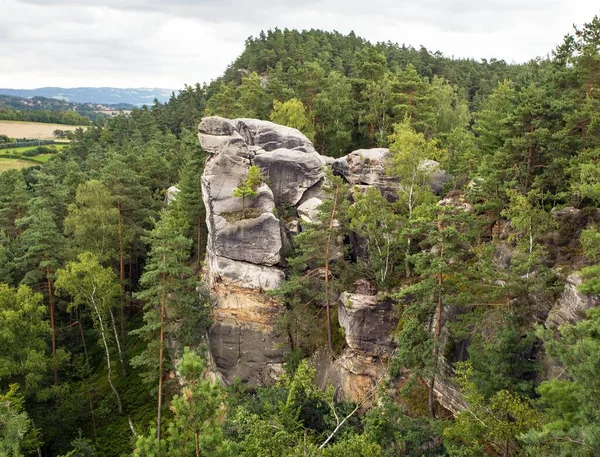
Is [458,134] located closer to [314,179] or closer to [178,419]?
[314,179]

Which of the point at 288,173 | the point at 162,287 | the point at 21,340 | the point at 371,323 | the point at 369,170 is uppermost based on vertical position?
the point at 369,170

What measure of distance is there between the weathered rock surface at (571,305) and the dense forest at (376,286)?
62 centimetres

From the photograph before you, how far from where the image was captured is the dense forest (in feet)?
45.5

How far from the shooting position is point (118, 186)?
107 feet

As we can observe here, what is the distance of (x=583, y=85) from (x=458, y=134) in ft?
28.6

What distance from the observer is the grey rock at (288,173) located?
3027cm

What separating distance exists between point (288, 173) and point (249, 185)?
3507mm

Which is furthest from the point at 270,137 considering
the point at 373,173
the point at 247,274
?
the point at 247,274

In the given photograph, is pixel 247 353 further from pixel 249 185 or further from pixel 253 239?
pixel 249 185

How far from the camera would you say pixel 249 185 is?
28.2m

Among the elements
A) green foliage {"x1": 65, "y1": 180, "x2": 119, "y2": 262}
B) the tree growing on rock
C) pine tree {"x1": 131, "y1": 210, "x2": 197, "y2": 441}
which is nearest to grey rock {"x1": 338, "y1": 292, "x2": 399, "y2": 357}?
pine tree {"x1": 131, "y1": 210, "x2": 197, "y2": 441}

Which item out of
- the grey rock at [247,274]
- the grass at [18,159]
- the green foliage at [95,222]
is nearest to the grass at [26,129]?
the grass at [18,159]

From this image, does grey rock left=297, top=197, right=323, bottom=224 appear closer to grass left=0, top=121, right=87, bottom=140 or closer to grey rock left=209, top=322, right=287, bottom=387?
grey rock left=209, top=322, right=287, bottom=387

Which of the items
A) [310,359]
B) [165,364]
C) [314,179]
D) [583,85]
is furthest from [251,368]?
[583,85]
